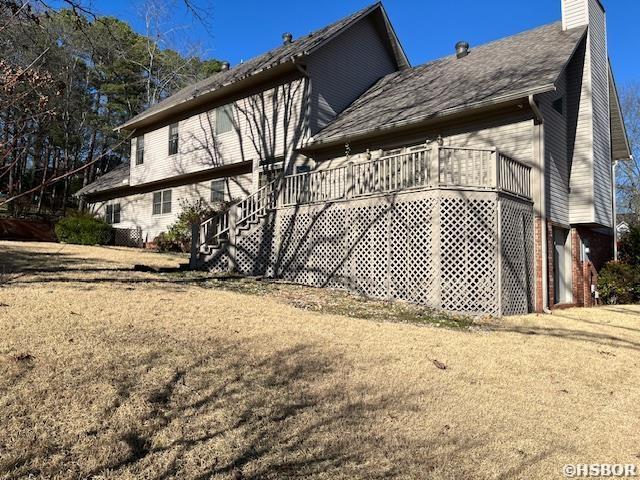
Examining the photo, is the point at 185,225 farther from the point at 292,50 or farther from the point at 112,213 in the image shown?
the point at 112,213

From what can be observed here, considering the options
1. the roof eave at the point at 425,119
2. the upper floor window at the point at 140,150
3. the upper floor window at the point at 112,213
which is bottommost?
the upper floor window at the point at 112,213

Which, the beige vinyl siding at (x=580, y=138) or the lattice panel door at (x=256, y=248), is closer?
the beige vinyl siding at (x=580, y=138)

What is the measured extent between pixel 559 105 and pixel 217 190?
12.3 m

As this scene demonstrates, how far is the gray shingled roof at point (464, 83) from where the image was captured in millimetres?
11578

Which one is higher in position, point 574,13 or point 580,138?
point 574,13

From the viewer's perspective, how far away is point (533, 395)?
16.1 ft

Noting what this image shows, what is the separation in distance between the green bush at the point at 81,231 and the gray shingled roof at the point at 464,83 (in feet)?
34.4

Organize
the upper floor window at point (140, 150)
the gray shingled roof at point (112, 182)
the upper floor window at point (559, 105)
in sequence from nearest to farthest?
the upper floor window at point (559, 105), the upper floor window at point (140, 150), the gray shingled roof at point (112, 182)

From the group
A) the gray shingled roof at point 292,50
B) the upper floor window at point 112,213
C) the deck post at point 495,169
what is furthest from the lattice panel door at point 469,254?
the upper floor window at point 112,213

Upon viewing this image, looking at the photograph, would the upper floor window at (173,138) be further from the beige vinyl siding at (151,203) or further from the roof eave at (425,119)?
the roof eave at (425,119)

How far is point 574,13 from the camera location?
14.0 meters

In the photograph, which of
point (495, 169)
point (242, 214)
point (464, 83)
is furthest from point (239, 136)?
point (495, 169)

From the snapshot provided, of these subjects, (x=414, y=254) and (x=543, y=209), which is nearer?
(x=414, y=254)

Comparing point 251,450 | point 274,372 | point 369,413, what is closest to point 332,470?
point 251,450
